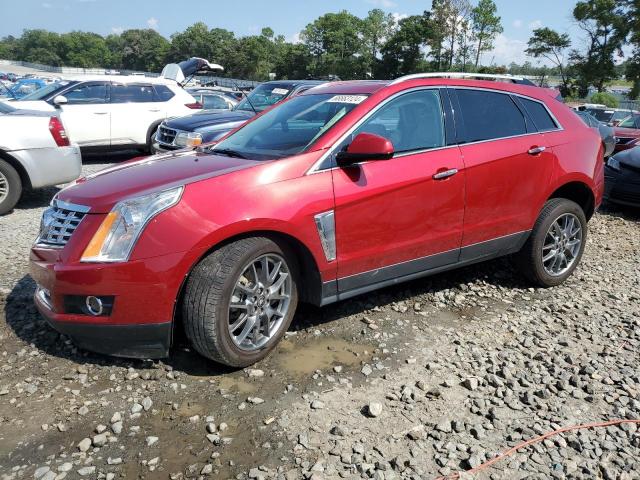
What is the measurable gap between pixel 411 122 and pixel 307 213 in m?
1.15

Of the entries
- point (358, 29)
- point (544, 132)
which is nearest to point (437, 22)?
point (358, 29)

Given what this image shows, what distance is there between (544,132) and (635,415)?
2446mm

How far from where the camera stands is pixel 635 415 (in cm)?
295

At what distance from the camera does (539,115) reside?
4.62 metres

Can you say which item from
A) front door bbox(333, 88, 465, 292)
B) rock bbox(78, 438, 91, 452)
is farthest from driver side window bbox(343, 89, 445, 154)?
rock bbox(78, 438, 91, 452)

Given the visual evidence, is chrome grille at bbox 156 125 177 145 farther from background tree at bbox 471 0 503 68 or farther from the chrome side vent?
background tree at bbox 471 0 503 68

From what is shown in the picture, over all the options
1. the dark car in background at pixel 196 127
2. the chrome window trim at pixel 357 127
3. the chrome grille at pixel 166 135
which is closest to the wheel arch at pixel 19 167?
the dark car in background at pixel 196 127

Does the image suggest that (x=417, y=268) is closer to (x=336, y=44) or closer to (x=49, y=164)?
(x=49, y=164)

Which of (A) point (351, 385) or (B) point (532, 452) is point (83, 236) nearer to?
(A) point (351, 385)

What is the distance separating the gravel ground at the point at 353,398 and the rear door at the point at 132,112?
7.03 m

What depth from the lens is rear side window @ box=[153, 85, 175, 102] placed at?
11.3 metres

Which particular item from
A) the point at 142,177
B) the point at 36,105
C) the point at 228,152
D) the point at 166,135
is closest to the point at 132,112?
the point at 36,105

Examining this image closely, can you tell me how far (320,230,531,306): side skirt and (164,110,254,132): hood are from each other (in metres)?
5.75

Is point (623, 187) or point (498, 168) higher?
point (498, 168)
